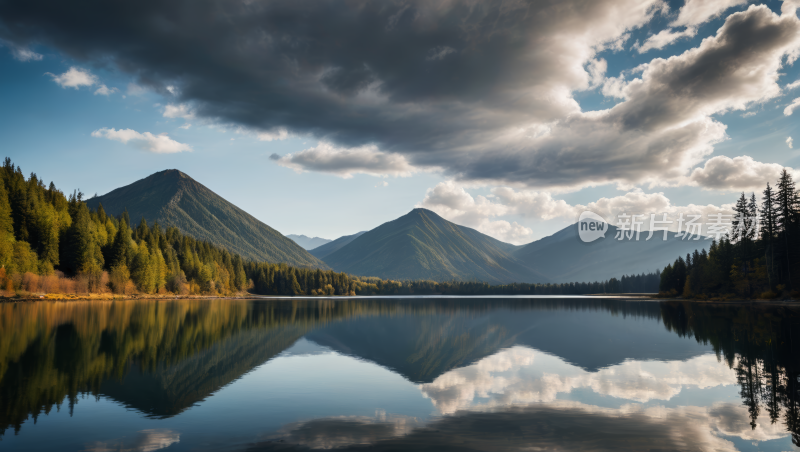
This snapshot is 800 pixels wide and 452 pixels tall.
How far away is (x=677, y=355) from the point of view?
3288 cm

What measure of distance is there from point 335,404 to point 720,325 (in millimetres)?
55023

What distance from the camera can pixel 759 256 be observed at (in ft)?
341

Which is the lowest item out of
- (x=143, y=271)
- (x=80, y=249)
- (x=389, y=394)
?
(x=389, y=394)

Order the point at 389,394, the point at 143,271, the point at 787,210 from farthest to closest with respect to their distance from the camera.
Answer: the point at 143,271 → the point at 787,210 → the point at 389,394

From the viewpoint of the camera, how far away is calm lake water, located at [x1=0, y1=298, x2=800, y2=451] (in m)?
14.2

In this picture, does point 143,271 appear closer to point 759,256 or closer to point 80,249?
point 80,249

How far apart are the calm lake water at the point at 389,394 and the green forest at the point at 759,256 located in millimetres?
75530

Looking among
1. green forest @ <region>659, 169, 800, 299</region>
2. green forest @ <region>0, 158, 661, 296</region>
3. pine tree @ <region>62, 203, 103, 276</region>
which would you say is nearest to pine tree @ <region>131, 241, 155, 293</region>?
green forest @ <region>0, 158, 661, 296</region>

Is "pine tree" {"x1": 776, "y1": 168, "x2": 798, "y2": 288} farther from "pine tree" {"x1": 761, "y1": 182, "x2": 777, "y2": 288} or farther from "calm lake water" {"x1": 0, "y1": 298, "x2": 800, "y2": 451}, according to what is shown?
"calm lake water" {"x1": 0, "y1": 298, "x2": 800, "y2": 451}

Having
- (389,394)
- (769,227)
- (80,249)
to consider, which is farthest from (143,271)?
(769,227)

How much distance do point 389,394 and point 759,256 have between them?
123m

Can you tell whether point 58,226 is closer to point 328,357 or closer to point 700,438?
point 328,357

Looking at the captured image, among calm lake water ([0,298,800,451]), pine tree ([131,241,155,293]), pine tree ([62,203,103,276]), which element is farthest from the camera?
pine tree ([131,241,155,293])

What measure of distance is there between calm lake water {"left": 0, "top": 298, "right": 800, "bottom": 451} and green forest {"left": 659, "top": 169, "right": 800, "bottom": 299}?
75530 mm
